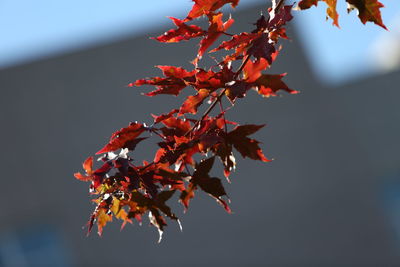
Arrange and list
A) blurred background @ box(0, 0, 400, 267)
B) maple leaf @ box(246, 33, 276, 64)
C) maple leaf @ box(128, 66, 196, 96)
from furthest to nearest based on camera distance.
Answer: blurred background @ box(0, 0, 400, 267) < maple leaf @ box(128, 66, 196, 96) < maple leaf @ box(246, 33, 276, 64)

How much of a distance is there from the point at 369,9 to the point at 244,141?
25 cm

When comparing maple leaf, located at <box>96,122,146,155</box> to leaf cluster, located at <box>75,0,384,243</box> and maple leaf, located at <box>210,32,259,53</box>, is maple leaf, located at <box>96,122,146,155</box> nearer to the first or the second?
leaf cluster, located at <box>75,0,384,243</box>

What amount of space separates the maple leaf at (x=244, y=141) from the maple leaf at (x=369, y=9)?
0.21 meters

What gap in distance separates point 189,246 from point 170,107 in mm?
1739

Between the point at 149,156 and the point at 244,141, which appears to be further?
the point at 149,156

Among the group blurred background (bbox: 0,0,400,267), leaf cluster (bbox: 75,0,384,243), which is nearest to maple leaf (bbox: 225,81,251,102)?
leaf cluster (bbox: 75,0,384,243)

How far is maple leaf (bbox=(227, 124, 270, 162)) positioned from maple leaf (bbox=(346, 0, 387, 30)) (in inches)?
8.2

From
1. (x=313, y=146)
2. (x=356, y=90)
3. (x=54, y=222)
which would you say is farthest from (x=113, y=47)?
(x=356, y=90)

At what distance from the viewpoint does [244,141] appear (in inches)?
36.4

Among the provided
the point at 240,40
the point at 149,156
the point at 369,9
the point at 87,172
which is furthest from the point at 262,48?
the point at 149,156

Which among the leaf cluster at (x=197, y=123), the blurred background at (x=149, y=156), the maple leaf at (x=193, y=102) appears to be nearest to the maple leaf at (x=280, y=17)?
the leaf cluster at (x=197, y=123)

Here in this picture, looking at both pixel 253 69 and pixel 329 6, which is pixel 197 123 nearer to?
pixel 253 69

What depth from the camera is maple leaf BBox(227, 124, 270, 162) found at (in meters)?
0.91

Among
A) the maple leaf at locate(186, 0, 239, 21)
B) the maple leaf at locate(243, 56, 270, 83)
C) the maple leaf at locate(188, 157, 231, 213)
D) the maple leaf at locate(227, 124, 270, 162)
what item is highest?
the maple leaf at locate(186, 0, 239, 21)
